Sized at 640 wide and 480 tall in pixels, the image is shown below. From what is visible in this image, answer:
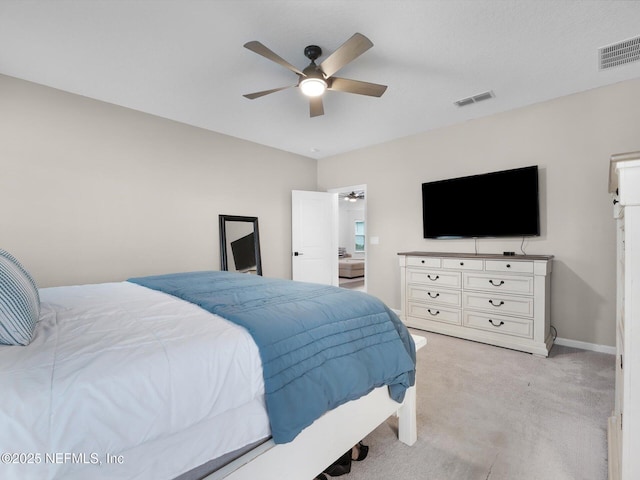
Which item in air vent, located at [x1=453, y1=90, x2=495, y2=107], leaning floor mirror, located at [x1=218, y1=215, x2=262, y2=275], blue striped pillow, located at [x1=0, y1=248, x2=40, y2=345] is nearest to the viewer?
blue striped pillow, located at [x1=0, y1=248, x2=40, y2=345]

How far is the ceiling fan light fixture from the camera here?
7.75 ft

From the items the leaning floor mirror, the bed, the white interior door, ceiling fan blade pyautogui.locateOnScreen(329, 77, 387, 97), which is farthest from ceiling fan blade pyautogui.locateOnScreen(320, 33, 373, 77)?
the white interior door

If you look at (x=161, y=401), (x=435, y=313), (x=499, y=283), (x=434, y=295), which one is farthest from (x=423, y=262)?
(x=161, y=401)

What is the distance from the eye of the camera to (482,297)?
332 centimetres

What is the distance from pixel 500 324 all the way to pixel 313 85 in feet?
9.75

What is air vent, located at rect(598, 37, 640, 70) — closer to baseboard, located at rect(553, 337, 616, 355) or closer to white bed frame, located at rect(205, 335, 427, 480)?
baseboard, located at rect(553, 337, 616, 355)

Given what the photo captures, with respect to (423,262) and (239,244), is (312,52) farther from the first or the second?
(239,244)

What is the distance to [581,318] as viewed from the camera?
3.10 metres

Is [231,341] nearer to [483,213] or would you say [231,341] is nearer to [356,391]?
[356,391]

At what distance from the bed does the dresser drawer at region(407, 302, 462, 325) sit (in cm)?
230

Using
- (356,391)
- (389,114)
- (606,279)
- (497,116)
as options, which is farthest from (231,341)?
(497,116)

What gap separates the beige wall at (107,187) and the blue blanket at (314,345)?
2.01m

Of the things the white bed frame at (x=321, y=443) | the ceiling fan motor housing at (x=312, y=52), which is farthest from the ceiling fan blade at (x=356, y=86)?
the white bed frame at (x=321, y=443)

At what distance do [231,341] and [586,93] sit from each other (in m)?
4.00
